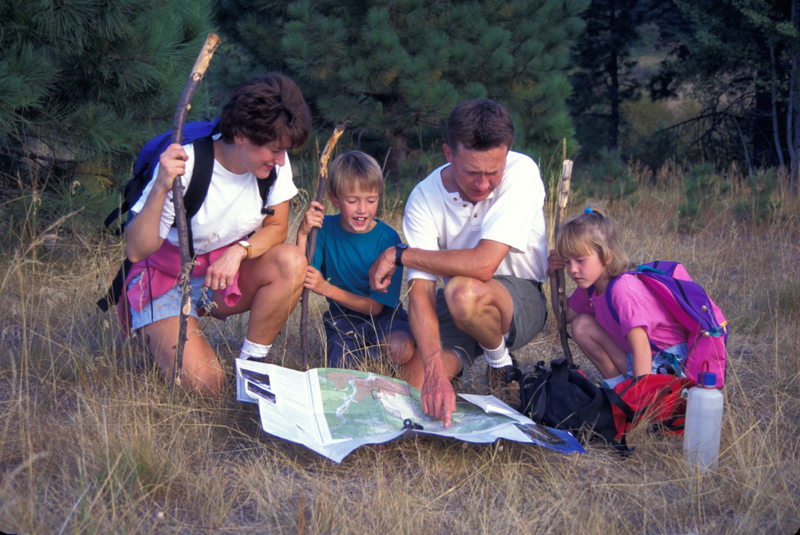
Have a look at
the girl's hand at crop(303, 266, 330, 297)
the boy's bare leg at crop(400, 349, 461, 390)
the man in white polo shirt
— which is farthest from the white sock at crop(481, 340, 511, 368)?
the girl's hand at crop(303, 266, 330, 297)

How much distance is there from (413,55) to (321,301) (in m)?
3.65

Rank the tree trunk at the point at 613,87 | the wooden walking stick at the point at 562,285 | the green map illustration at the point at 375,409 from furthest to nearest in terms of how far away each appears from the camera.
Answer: the tree trunk at the point at 613,87
the wooden walking stick at the point at 562,285
the green map illustration at the point at 375,409

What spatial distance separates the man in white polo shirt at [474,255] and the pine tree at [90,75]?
7.69 feet

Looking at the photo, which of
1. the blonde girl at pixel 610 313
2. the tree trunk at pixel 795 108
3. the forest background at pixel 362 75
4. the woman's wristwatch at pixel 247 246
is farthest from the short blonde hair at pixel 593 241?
the tree trunk at pixel 795 108

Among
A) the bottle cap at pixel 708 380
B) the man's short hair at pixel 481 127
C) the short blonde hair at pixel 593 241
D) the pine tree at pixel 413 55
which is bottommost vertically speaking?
the bottle cap at pixel 708 380

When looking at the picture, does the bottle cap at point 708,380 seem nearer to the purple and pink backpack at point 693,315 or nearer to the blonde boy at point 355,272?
the purple and pink backpack at point 693,315

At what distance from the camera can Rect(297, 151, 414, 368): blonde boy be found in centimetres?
276

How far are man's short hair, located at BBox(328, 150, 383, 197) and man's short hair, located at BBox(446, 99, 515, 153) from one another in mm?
467

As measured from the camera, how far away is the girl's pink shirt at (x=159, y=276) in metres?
2.54

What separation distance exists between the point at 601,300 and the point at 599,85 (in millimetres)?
13054

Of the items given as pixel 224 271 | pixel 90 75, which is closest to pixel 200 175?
Answer: pixel 224 271

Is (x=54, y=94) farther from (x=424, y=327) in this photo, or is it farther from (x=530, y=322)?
(x=530, y=322)

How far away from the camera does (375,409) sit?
2.25 m

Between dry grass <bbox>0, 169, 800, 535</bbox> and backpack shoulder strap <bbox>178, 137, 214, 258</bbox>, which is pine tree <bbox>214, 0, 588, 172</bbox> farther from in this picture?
dry grass <bbox>0, 169, 800, 535</bbox>
